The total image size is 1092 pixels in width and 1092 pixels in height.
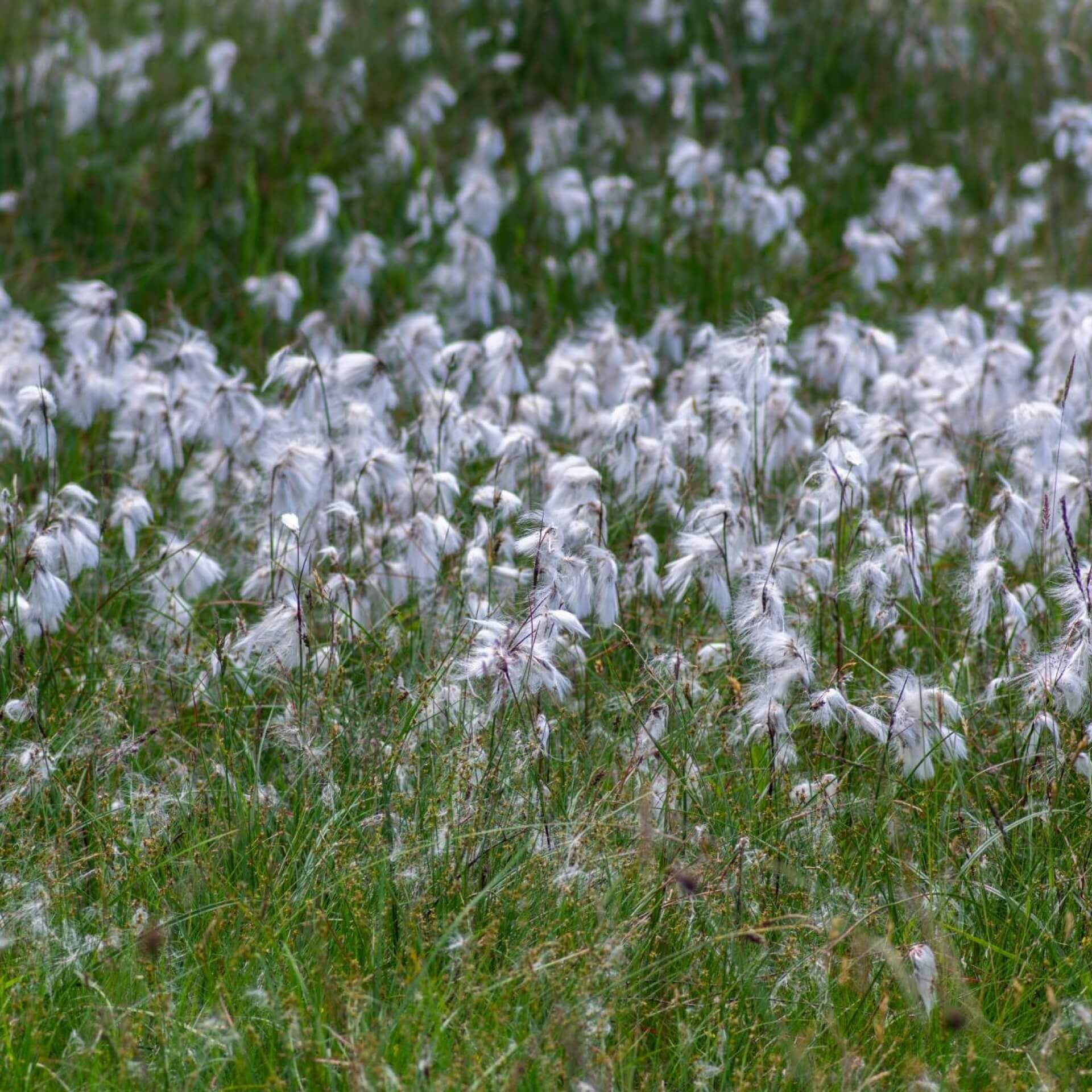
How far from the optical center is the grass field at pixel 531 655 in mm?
2445

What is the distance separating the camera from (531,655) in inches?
110

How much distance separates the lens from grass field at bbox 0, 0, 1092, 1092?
2445 millimetres

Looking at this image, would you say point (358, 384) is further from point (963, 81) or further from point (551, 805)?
point (963, 81)

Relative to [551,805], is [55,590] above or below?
above

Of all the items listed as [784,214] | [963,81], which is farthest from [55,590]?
[963,81]

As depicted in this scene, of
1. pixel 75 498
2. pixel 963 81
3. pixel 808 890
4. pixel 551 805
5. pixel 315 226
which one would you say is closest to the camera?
pixel 808 890

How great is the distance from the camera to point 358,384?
A: 4.35 m

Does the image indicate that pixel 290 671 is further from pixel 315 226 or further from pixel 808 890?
pixel 315 226

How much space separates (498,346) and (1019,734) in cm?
207

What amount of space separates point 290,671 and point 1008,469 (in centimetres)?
237

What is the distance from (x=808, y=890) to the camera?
271 centimetres

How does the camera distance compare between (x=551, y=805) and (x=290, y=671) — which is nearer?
(x=551, y=805)

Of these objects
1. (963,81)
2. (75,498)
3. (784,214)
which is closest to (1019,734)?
(75,498)

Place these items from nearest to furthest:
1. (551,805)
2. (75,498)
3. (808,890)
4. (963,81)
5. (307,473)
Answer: (808,890), (551,805), (307,473), (75,498), (963,81)
